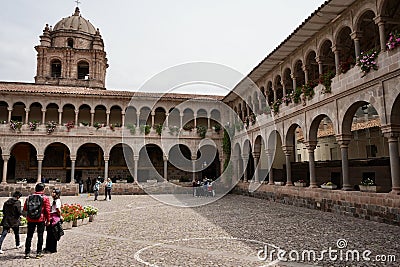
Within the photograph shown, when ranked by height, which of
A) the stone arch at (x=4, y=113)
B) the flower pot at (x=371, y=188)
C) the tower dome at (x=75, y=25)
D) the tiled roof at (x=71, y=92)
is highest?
the tower dome at (x=75, y=25)

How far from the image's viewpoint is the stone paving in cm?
619

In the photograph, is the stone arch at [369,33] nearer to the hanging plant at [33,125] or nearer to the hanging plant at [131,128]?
the hanging plant at [131,128]

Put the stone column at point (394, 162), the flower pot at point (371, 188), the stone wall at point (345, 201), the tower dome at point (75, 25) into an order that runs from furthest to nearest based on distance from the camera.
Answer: the tower dome at point (75, 25) < the flower pot at point (371, 188) < the stone column at point (394, 162) < the stone wall at point (345, 201)

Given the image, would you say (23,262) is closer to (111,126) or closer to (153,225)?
(153,225)

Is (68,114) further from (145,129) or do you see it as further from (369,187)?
(369,187)

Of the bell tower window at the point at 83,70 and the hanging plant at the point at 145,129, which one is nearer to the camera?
the hanging plant at the point at 145,129

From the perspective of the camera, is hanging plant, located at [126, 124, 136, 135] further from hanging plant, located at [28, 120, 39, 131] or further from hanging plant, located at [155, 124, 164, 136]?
hanging plant, located at [28, 120, 39, 131]

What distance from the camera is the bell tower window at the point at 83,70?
33.8 metres

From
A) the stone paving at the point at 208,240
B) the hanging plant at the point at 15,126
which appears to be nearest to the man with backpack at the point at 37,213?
the stone paving at the point at 208,240

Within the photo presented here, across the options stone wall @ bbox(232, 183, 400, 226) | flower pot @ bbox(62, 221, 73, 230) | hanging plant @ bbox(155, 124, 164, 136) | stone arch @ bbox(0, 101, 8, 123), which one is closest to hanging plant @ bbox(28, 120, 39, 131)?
stone arch @ bbox(0, 101, 8, 123)

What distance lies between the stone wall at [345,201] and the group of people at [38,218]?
31.2 ft

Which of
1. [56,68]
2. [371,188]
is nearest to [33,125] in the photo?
[56,68]

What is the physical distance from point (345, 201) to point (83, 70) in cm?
3049

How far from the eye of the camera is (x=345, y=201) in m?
12.3
